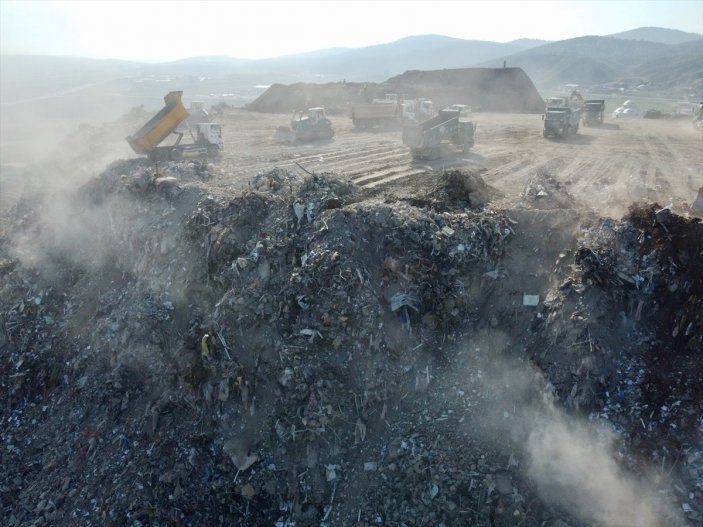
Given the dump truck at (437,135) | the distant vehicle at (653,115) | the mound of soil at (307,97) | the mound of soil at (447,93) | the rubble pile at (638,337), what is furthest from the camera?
the mound of soil at (307,97)

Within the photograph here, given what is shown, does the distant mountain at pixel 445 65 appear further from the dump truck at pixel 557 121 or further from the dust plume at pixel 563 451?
the dust plume at pixel 563 451

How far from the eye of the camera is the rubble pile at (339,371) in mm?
5824

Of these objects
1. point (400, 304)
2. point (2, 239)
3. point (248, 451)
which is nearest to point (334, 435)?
point (248, 451)

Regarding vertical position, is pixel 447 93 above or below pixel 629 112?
above

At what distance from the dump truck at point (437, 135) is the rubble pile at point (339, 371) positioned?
5.63 meters

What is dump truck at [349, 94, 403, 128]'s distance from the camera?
21250 mm

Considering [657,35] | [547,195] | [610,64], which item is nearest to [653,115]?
[547,195]

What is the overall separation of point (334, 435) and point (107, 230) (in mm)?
7614

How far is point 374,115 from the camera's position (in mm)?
21422

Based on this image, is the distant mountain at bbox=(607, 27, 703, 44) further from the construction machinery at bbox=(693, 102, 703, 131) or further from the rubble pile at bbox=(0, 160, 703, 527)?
the rubble pile at bbox=(0, 160, 703, 527)

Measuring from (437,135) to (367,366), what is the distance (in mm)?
9956

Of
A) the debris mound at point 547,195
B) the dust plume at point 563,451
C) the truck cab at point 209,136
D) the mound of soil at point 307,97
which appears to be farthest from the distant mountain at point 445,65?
the dust plume at point 563,451

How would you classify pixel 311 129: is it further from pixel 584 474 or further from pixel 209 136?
pixel 584 474

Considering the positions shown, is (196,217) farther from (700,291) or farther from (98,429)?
(700,291)
